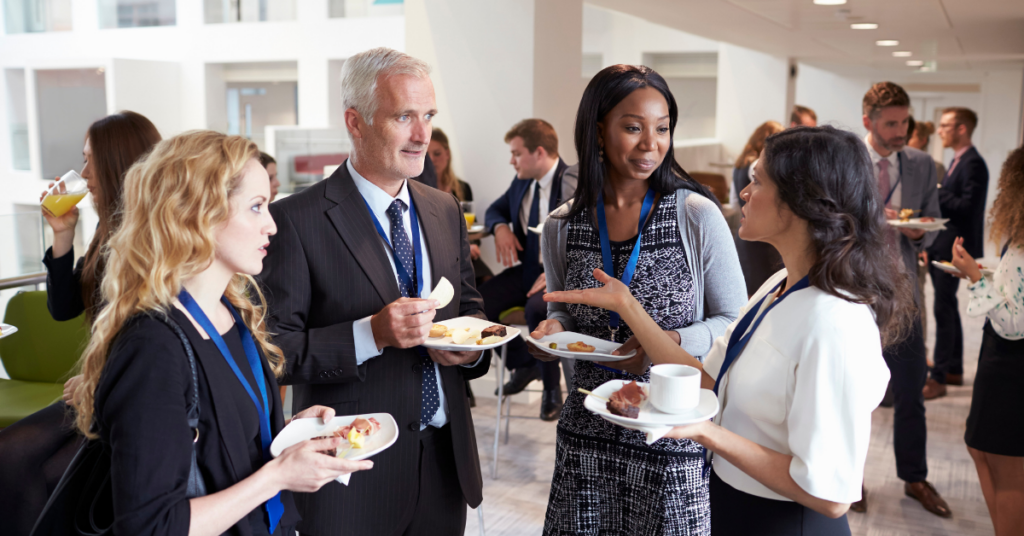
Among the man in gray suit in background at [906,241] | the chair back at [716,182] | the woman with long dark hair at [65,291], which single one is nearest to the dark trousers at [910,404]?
the man in gray suit in background at [906,241]

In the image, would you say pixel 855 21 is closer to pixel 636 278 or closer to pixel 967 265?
pixel 967 265

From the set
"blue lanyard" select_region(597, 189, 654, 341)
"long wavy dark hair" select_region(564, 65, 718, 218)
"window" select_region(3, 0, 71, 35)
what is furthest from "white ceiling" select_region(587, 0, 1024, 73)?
"window" select_region(3, 0, 71, 35)

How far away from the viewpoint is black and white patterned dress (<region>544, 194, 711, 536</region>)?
1.55 metres

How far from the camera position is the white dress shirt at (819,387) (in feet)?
3.66

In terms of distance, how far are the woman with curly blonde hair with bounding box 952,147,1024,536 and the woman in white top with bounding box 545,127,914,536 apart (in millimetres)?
1471

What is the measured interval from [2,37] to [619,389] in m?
13.5

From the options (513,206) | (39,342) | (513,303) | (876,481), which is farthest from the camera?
(513,206)

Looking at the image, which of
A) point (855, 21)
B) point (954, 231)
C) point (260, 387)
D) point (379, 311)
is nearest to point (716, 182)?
point (855, 21)

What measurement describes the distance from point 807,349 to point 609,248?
2.13ft

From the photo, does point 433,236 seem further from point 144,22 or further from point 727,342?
point 144,22

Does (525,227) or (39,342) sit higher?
(525,227)

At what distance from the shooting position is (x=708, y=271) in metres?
1.70

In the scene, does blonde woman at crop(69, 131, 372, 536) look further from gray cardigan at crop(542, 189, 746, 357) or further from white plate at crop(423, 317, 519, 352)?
gray cardigan at crop(542, 189, 746, 357)

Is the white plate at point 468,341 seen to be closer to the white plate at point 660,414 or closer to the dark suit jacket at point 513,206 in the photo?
the white plate at point 660,414
